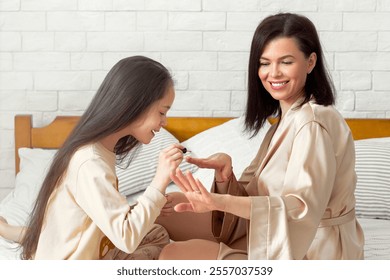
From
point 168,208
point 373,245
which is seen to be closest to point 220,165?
point 168,208

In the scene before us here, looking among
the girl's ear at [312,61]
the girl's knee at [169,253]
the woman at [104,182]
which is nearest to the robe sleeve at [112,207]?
the woman at [104,182]

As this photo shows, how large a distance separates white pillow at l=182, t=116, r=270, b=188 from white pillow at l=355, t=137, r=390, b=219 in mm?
355

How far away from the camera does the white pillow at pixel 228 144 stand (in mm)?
2189

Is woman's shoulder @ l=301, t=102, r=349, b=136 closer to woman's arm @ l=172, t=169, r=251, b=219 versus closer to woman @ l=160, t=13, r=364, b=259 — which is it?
woman @ l=160, t=13, r=364, b=259

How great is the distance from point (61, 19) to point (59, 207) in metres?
1.43

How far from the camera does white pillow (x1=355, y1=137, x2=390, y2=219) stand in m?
2.11

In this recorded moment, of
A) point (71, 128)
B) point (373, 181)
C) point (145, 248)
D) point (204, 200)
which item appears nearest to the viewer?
point (204, 200)

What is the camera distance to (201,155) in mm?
2311

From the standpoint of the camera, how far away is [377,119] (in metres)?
2.57

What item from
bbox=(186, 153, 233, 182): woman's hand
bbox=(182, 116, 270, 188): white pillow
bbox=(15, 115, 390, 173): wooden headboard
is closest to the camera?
→ bbox=(186, 153, 233, 182): woman's hand

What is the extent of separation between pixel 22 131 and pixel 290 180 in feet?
5.23

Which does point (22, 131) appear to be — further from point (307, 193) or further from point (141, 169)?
point (307, 193)

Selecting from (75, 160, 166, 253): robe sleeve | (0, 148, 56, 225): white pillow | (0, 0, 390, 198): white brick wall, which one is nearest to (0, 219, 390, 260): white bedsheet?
(0, 148, 56, 225): white pillow
